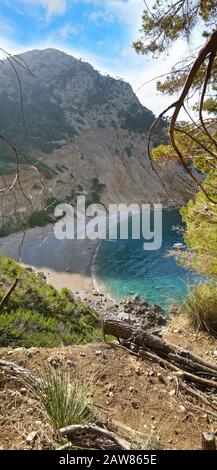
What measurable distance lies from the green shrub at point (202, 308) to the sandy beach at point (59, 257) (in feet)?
55.6

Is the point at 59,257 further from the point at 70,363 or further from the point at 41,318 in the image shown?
the point at 70,363

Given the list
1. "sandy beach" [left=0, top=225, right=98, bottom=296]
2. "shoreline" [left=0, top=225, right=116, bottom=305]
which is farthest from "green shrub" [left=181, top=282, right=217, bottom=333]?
"sandy beach" [left=0, top=225, right=98, bottom=296]

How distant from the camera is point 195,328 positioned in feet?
22.6

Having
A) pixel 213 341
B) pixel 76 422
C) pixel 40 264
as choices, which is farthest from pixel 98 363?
pixel 40 264

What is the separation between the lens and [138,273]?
28.0m

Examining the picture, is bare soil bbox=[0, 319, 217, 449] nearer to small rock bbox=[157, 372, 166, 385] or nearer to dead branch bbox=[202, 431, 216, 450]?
small rock bbox=[157, 372, 166, 385]

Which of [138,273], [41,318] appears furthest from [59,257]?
[41,318]

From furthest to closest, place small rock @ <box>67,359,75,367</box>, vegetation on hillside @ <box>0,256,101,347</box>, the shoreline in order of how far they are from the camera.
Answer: the shoreline
vegetation on hillside @ <box>0,256,101,347</box>
small rock @ <box>67,359,75,367</box>

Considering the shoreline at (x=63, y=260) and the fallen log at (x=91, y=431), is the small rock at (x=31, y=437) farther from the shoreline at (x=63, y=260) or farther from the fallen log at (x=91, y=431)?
the shoreline at (x=63, y=260)

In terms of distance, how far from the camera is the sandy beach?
26031 millimetres

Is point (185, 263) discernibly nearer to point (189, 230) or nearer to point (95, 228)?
point (189, 230)

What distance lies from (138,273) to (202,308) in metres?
21.1

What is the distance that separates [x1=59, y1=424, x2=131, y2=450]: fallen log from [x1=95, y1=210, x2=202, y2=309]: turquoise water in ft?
58.8

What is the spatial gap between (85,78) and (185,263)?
236 ft
